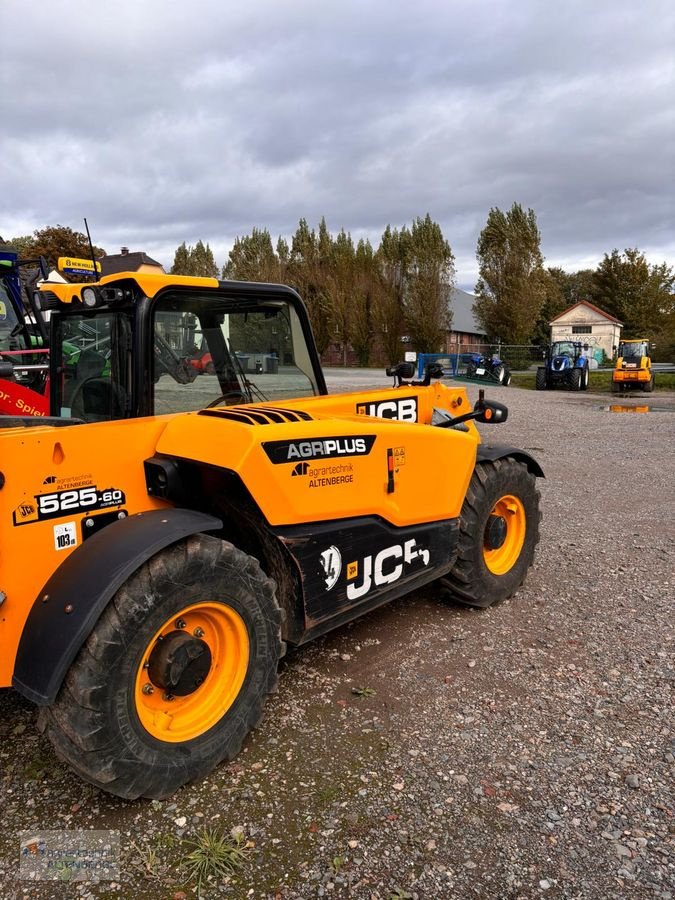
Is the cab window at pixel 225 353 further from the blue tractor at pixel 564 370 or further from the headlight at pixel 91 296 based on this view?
the blue tractor at pixel 564 370

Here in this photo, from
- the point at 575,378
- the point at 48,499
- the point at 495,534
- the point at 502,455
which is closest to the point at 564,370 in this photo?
the point at 575,378

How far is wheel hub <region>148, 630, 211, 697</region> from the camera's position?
243cm

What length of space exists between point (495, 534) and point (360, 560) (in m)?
1.37

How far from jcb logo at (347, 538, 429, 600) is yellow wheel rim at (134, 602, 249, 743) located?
26.6 inches

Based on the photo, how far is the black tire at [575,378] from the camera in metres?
26.1

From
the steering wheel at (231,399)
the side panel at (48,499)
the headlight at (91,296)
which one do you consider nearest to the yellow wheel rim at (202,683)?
the side panel at (48,499)

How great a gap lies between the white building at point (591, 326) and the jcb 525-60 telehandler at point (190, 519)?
48968 millimetres

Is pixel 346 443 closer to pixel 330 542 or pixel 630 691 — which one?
pixel 330 542

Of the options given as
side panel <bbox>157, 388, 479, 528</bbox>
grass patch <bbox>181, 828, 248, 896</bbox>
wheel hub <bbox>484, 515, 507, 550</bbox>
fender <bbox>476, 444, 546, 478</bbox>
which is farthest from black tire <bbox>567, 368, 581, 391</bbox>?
grass patch <bbox>181, 828, 248, 896</bbox>

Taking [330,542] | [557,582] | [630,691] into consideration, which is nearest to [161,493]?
[330,542]

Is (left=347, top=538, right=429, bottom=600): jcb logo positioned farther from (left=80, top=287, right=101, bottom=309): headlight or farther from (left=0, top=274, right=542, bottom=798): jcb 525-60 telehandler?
(left=80, top=287, right=101, bottom=309): headlight

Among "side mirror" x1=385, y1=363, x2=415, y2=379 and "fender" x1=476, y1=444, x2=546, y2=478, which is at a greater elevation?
"side mirror" x1=385, y1=363, x2=415, y2=379

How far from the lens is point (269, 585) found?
2715mm

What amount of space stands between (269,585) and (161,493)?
602 mm
